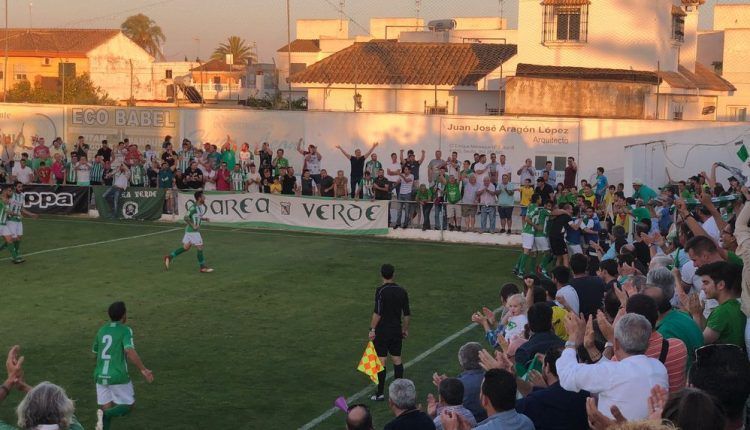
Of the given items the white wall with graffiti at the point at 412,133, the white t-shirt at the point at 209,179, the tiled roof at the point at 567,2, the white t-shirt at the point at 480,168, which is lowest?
the white t-shirt at the point at 209,179

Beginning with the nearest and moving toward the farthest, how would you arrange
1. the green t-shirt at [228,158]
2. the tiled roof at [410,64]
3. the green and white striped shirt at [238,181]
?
1. the green and white striped shirt at [238,181]
2. the green t-shirt at [228,158]
3. the tiled roof at [410,64]

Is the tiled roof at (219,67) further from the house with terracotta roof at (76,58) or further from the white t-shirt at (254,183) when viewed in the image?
the white t-shirt at (254,183)

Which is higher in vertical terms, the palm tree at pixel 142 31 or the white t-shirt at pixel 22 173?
the palm tree at pixel 142 31

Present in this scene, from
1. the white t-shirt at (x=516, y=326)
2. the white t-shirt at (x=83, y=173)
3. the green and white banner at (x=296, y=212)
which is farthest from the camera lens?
the white t-shirt at (x=83, y=173)

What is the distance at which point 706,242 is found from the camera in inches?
355

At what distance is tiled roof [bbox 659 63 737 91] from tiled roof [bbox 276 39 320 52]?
35.7 meters

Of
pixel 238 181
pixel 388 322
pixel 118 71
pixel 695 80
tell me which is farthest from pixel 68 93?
pixel 388 322

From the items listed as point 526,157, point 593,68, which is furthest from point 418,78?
point 526,157

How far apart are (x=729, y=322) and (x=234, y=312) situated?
38.4ft

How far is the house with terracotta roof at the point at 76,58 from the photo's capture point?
73562 mm

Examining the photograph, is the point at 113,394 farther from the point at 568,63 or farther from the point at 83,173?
the point at 568,63

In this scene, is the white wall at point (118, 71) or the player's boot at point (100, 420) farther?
the white wall at point (118, 71)

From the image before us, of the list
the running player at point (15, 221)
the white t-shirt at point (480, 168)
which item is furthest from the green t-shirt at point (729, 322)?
the white t-shirt at point (480, 168)

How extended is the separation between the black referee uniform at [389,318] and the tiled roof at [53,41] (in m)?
65.9
